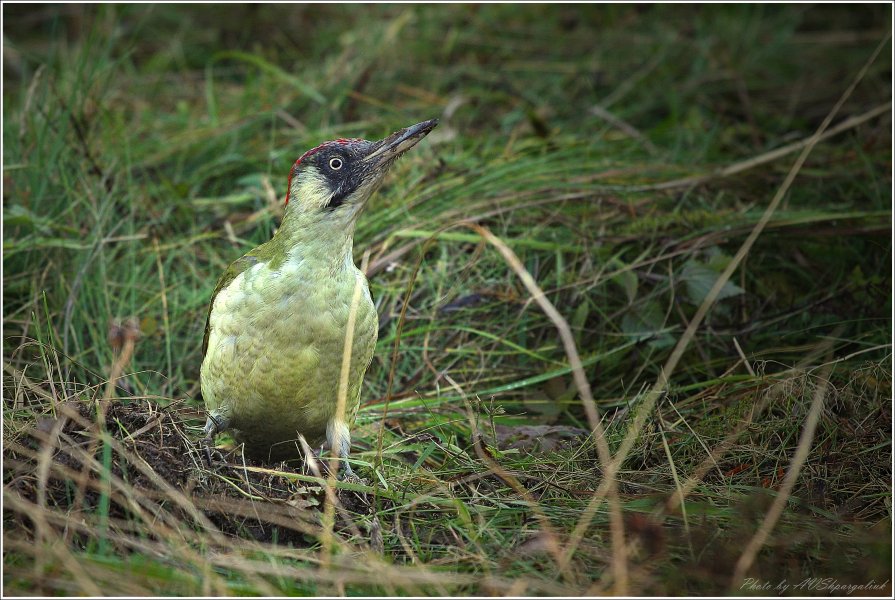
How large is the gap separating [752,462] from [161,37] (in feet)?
18.9

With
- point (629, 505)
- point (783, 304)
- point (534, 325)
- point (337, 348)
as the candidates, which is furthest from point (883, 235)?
point (337, 348)

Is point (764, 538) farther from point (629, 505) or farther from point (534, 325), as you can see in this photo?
point (534, 325)

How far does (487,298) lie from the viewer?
169 inches

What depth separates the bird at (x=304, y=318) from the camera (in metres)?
3.08

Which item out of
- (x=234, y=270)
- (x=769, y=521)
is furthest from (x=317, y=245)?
(x=769, y=521)

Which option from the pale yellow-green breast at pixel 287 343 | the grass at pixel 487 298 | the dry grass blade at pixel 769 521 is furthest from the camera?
the pale yellow-green breast at pixel 287 343

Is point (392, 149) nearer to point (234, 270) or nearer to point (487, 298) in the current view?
point (234, 270)

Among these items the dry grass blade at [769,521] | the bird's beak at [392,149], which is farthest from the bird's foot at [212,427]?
the dry grass blade at [769,521]

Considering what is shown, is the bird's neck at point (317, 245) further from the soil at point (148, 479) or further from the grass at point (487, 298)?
the soil at point (148, 479)

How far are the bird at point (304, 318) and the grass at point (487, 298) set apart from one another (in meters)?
0.23

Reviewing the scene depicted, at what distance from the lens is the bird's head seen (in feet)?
10.5

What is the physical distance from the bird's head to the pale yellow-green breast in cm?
17

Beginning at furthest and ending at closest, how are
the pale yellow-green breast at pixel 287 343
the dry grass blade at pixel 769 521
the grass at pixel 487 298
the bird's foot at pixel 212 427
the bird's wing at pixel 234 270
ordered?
the bird's wing at pixel 234 270, the bird's foot at pixel 212 427, the pale yellow-green breast at pixel 287 343, the grass at pixel 487 298, the dry grass blade at pixel 769 521

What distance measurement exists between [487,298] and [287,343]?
1.42 metres
